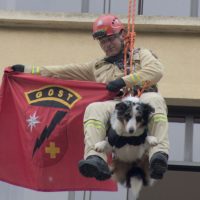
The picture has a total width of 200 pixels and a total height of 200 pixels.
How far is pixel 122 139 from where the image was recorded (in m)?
6.98

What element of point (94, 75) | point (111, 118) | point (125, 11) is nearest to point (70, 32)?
point (125, 11)

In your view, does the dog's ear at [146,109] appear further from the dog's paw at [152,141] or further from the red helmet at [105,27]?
the red helmet at [105,27]

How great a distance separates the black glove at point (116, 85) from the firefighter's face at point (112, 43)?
1.03 feet

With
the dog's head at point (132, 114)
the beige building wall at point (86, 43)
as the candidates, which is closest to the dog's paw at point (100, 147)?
the dog's head at point (132, 114)

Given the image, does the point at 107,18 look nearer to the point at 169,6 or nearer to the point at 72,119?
the point at 72,119

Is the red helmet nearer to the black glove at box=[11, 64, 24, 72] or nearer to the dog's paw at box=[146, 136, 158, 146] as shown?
the dog's paw at box=[146, 136, 158, 146]

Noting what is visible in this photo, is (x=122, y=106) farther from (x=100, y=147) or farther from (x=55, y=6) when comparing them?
(x=55, y=6)

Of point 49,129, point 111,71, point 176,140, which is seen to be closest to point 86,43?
point 176,140

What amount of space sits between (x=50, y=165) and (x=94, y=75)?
3.06 ft

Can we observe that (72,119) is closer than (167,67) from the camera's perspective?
Yes

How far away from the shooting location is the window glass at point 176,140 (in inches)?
392

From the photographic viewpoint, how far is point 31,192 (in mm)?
9859

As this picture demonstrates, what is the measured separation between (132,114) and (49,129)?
1600mm

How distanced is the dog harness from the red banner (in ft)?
3.90
